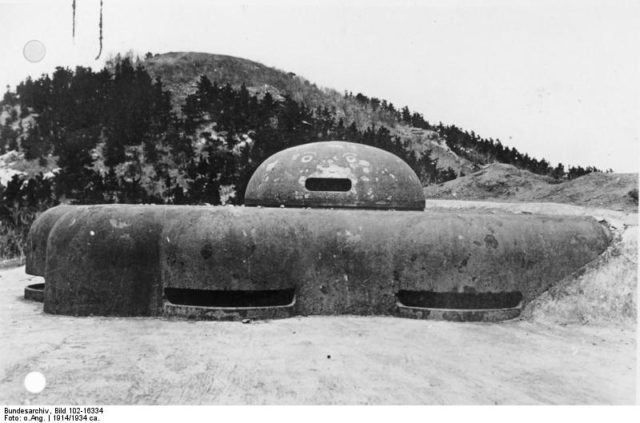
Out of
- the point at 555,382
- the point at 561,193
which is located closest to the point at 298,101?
the point at 561,193

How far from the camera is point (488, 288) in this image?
6.13 meters

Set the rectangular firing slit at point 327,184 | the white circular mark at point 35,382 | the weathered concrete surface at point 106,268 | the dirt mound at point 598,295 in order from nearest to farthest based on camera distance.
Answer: the white circular mark at point 35,382 → the weathered concrete surface at point 106,268 → the dirt mound at point 598,295 → the rectangular firing slit at point 327,184

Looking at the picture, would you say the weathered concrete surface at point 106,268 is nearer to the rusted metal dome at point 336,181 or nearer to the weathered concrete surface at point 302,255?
the weathered concrete surface at point 302,255

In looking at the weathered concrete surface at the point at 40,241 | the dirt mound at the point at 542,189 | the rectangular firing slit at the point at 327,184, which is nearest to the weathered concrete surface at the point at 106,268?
the weathered concrete surface at the point at 40,241

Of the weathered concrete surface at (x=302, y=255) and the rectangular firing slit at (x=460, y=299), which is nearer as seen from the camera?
the weathered concrete surface at (x=302, y=255)

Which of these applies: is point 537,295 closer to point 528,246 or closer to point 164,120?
point 528,246

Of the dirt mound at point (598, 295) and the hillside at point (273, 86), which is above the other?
the hillside at point (273, 86)

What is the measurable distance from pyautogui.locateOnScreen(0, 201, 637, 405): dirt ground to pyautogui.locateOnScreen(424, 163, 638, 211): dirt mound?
8.87m

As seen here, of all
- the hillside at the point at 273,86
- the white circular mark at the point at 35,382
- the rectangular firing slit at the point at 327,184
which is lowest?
the white circular mark at the point at 35,382

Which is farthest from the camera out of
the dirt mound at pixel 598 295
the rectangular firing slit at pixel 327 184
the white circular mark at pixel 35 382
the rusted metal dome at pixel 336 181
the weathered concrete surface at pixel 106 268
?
the rectangular firing slit at pixel 327 184

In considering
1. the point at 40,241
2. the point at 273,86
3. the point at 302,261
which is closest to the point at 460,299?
the point at 302,261

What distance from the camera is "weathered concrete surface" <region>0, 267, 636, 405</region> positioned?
147 inches

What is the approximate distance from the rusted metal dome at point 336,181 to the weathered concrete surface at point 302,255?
0.84 metres

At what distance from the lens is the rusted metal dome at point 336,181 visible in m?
7.30
